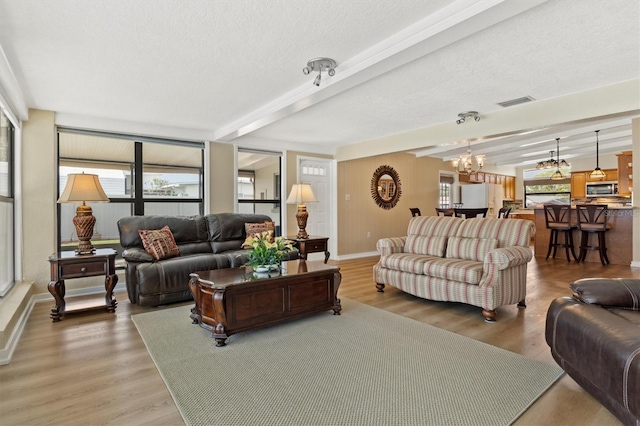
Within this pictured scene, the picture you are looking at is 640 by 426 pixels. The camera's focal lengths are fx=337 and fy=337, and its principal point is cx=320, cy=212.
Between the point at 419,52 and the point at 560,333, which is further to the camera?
the point at 419,52

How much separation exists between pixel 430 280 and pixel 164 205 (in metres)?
3.82

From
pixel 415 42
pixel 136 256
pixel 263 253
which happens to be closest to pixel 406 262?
A: pixel 263 253

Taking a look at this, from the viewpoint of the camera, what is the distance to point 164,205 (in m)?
4.96

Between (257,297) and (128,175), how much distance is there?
311 cm

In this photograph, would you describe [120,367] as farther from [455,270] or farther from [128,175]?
[128,175]

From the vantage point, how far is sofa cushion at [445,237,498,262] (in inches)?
145

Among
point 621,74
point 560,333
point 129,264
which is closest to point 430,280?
point 560,333

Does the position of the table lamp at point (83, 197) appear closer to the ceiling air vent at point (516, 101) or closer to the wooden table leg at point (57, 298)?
the wooden table leg at point (57, 298)

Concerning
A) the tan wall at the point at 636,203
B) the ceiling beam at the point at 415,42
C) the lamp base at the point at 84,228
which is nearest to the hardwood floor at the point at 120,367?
the lamp base at the point at 84,228

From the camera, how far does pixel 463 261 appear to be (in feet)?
12.0

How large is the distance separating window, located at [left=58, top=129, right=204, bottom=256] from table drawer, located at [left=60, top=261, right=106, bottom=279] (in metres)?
1.17

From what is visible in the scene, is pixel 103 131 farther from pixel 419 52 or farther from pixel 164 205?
pixel 419 52

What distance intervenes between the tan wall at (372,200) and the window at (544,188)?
454 centimetres

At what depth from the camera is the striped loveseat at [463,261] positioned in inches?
126
